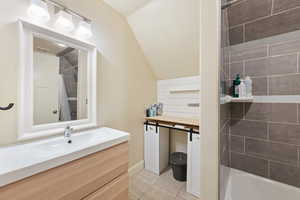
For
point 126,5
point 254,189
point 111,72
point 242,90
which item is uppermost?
point 126,5

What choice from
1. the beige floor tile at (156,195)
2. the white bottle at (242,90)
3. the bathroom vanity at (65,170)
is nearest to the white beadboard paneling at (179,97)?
the white bottle at (242,90)

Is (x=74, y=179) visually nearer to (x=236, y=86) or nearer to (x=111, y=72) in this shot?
(x=111, y=72)

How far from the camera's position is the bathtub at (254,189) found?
3.70 feet

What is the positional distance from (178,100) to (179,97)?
0.06 metres

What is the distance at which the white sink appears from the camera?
1.91 ft

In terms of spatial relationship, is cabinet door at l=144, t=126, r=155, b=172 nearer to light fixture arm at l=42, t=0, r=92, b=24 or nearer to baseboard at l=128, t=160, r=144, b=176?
baseboard at l=128, t=160, r=144, b=176

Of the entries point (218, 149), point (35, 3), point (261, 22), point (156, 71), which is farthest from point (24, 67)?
point (261, 22)

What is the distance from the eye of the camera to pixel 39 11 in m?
0.99

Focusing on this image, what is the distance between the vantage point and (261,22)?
4.06 feet

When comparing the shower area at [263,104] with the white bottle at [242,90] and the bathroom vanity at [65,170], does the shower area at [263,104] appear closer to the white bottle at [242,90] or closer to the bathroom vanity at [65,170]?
the white bottle at [242,90]

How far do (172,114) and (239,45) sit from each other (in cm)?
139

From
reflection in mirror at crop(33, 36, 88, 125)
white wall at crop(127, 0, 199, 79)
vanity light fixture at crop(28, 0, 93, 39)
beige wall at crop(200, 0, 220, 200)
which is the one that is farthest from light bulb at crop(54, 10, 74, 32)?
beige wall at crop(200, 0, 220, 200)

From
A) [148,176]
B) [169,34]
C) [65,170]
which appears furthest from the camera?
[148,176]

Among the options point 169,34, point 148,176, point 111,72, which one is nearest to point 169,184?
point 148,176
